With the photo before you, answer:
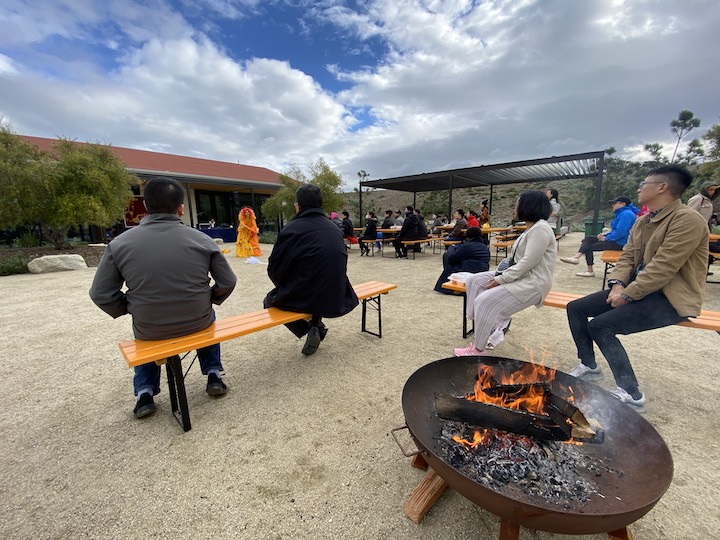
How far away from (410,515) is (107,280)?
2.10m

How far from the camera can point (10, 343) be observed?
3488 mm

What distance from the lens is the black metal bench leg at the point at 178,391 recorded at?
1.99m

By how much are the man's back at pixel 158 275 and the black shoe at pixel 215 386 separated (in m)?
0.52

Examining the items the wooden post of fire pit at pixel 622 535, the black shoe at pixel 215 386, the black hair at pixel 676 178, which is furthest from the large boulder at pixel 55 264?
the black hair at pixel 676 178

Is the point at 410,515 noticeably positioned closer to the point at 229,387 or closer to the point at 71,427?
the point at 229,387

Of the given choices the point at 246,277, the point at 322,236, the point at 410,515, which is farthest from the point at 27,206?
the point at 410,515

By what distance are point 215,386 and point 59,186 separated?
30.5 feet

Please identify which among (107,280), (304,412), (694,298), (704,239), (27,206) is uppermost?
(27,206)

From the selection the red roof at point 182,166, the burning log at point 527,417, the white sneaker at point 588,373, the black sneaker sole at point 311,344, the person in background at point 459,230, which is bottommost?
the white sneaker at point 588,373

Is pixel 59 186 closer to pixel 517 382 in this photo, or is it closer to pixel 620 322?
pixel 517 382

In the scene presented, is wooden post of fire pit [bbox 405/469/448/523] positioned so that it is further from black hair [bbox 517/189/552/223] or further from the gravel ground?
black hair [bbox 517/189/552/223]

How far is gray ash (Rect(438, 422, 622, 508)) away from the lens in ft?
4.07

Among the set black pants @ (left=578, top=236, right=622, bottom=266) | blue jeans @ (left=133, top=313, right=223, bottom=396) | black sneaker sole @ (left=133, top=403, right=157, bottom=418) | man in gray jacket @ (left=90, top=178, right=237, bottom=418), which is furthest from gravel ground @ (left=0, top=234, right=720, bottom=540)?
black pants @ (left=578, top=236, right=622, bottom=266)

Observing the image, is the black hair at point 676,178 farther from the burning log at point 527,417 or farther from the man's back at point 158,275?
the man's back at point 158,275
